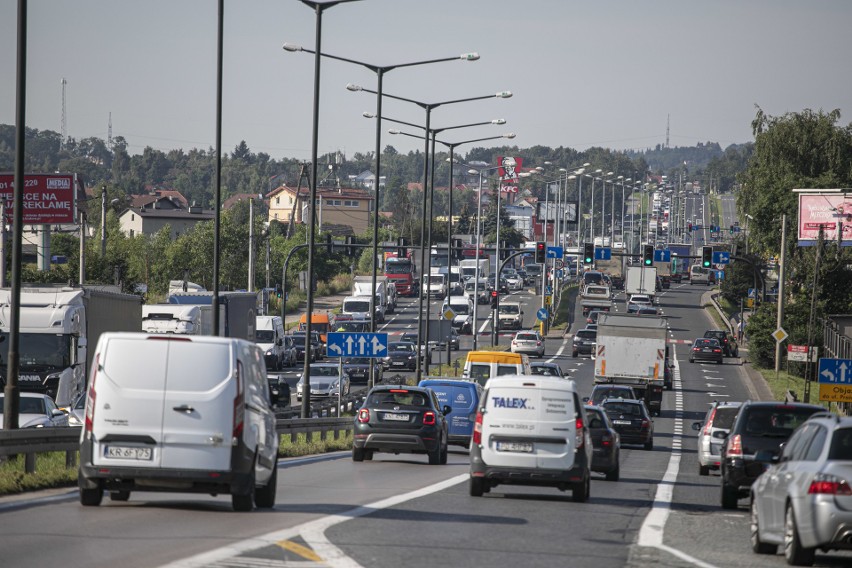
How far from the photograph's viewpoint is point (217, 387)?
14672mm

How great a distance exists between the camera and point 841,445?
12805 mm

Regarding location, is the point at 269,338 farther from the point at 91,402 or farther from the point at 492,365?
the point at 91,402

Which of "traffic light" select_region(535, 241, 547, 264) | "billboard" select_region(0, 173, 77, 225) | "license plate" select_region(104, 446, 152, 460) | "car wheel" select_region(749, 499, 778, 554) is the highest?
"billboard" select_region(0, 173, 77, 225)

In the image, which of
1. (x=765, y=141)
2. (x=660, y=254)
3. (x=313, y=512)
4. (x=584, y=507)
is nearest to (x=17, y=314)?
(x=313, y=512)

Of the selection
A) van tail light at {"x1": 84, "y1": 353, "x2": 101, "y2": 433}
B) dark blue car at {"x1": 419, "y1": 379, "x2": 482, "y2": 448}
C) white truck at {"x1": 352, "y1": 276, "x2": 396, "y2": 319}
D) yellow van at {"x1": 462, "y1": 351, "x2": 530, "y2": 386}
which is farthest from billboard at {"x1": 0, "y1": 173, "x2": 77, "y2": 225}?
van tail light at {"x1": 84, "y1": 353, "x2": 101, "y2": 433}

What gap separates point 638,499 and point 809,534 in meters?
8.77

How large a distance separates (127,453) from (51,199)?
5621 cm

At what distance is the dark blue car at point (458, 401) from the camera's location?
33281 millimetres

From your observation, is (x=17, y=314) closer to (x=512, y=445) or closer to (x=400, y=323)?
(x=512, y=445)

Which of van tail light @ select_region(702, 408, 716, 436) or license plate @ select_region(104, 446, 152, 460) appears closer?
license plate @ select_region(104, 446, 152, 460)

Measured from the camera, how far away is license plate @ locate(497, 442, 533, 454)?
1925cm

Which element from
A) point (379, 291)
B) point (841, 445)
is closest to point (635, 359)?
point (841, 445)

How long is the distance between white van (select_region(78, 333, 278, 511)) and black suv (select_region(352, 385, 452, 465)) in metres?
12.2

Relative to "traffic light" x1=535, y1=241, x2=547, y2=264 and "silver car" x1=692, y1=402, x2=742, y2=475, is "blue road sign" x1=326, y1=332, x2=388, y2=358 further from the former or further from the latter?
"traffic light" x1=535, y1=241, x2=547, y2=264
